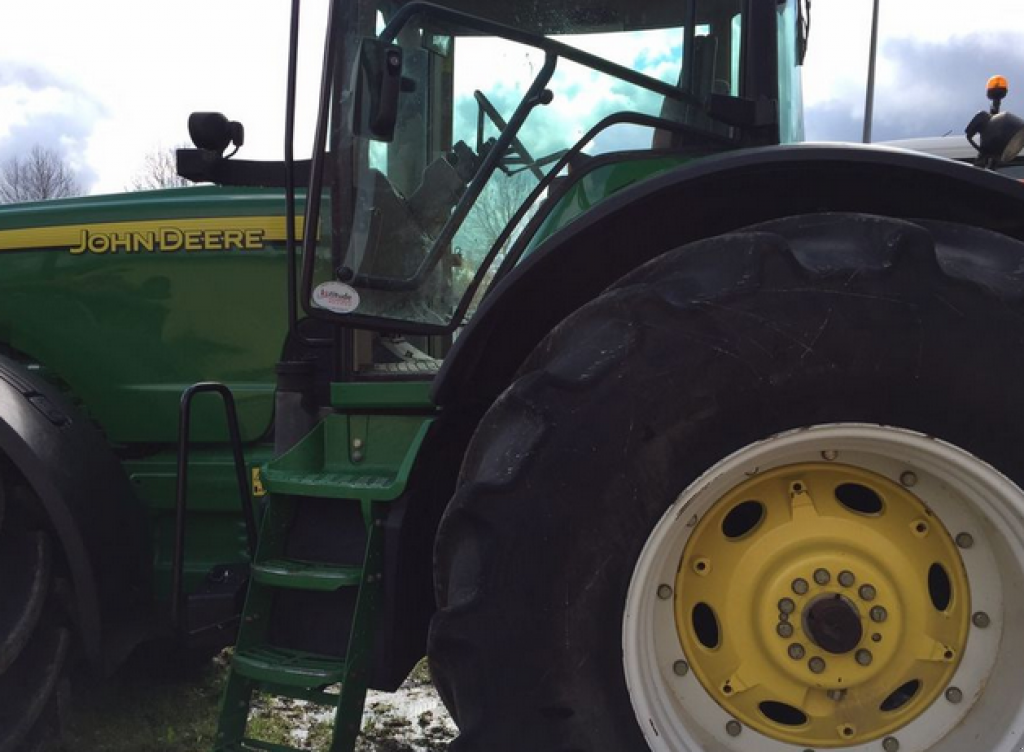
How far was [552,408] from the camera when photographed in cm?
164

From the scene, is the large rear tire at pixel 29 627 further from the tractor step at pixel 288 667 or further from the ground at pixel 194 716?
the tractor step at pixel 288 667

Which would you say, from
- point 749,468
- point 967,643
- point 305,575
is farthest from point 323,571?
point 967,643

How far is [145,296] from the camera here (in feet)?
10.1

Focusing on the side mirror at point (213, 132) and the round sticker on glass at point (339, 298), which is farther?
the side mirror at point (213, 132)

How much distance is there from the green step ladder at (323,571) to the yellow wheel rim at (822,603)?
0.71m

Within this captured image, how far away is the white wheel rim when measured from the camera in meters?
1.66

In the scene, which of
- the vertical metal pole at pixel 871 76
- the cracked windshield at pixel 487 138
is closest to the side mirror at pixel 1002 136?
the cracked windshield at pixel 487 138

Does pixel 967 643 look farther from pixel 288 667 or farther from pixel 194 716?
pixel 194 716

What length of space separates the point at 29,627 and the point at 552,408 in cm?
159

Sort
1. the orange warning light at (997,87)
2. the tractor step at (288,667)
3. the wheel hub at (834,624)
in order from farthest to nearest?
the orange warning light at (997,87), the tractor step at (288,667), the wheel hub at (834,624)

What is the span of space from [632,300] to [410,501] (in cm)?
77

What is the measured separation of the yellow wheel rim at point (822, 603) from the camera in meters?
1.75

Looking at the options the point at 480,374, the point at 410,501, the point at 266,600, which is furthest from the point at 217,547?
the point at 480,374

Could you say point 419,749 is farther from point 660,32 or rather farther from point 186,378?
point 660,32
